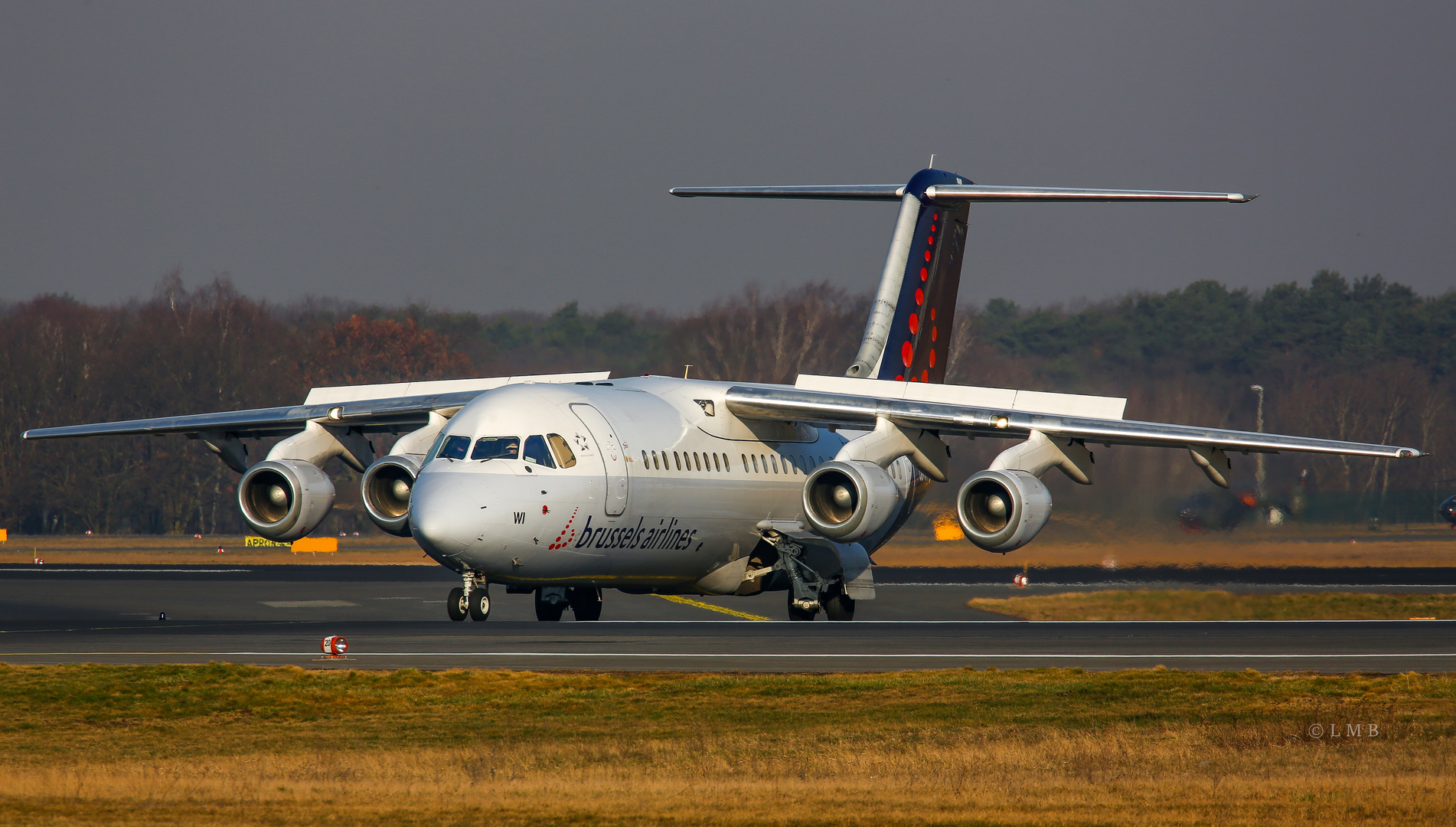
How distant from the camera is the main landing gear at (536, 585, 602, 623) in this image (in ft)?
85.6

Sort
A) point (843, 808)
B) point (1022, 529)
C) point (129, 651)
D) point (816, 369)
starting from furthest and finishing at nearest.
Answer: point (816, 369) < point (1022, 529) < point (129, 651) < point (843, 808)

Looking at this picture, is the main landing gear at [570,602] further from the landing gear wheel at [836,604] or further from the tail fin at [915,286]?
the tail fin at [915,286]

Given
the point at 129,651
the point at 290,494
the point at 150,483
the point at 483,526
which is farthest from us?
the point at 150,483

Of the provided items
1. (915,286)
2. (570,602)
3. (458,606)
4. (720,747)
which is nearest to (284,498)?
(458,606)

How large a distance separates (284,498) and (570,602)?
4.59 metres

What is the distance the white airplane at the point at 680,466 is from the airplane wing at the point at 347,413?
48 millimetres

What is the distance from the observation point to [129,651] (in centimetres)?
1852

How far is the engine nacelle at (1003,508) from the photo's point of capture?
74.7 ft

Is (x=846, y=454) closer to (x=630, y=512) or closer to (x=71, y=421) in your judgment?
(x=630, y=512)

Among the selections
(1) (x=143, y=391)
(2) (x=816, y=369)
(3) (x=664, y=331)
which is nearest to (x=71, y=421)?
(1) (x=143, y=391)

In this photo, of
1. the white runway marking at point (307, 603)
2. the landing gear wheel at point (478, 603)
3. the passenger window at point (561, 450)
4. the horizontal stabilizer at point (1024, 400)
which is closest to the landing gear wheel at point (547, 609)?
the landing gear wheel at point (478, 603)

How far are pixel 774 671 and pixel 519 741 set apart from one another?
407 centimetres

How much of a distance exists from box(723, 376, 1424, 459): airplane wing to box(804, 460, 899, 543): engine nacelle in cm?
107

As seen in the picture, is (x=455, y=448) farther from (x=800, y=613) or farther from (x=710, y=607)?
(x=710, y=607)
